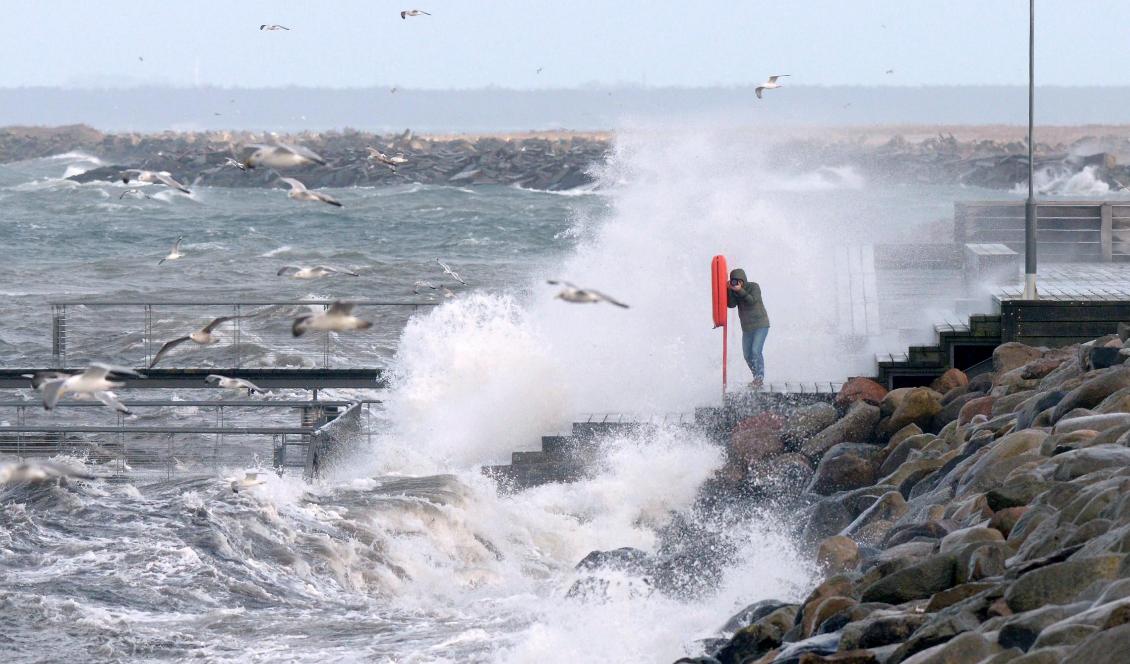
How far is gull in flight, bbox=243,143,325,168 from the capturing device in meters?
7.88

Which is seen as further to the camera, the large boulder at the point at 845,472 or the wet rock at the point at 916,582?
the large boulder at the point at 845,472

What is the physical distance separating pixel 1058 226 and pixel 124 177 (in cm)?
1451

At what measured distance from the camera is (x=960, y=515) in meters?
8.70

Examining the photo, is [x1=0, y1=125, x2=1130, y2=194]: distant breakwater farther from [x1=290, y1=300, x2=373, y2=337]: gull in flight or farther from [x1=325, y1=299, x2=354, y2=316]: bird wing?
[x1=290, y1=300, x2=373, y2=337]: gull in flight

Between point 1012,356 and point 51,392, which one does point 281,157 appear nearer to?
point 51,392

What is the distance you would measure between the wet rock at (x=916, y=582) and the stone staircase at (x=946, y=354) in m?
6.75

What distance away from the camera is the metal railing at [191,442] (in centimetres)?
1329

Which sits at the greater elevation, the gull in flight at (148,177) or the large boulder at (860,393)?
the gull in flight at (148,177)

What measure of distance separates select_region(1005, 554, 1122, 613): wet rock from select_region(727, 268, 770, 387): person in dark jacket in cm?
791

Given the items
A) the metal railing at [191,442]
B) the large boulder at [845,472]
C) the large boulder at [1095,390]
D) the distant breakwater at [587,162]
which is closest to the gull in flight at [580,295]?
the large boulder at [1095,390]

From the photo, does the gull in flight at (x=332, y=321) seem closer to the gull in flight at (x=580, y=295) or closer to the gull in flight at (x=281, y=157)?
the gull in flight at (x=281, y=157)

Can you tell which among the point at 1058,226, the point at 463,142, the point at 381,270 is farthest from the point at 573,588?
the point at 463,142

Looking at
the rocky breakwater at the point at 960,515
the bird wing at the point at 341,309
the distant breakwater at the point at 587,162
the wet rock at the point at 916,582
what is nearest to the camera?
the rocky breakwater at the point at 960,515

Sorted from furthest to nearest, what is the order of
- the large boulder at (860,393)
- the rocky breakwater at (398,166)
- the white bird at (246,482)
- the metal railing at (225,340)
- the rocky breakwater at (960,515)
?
the rocky breakwater at (398,166) < the metal railing at (225,340) < the large boulder at (860,393) < the white bird at (246,482) < the rocky breakwater at (960,515)
